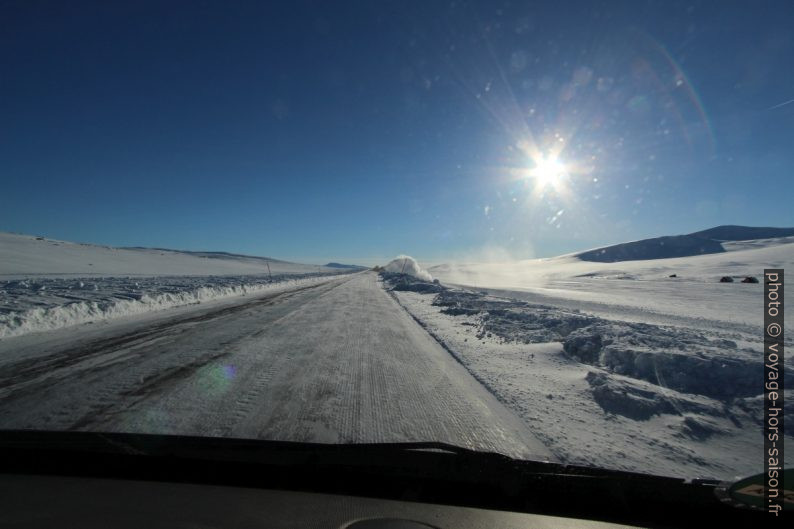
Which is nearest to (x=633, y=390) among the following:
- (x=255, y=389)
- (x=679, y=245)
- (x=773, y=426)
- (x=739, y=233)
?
(x=773, y=426)

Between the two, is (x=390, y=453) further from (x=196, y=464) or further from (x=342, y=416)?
(x=342, y=416)

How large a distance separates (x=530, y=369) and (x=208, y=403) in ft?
16.4

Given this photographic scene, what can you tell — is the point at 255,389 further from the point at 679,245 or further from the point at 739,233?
the point at 739,233

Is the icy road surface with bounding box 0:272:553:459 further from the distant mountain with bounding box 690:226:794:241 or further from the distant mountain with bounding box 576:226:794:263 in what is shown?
the distant mountain with bounding box 690:226:794:241

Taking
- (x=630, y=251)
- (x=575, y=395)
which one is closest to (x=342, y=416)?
(x=575, y=395)

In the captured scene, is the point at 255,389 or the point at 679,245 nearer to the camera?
the point at 255,389

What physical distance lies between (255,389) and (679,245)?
456 feet

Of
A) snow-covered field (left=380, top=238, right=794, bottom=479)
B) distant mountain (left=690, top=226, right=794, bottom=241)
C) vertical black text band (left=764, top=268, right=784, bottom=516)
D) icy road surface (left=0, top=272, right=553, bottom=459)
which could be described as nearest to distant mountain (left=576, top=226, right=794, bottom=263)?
distant mountain (left=690, top=226, right=794, bottom=241)

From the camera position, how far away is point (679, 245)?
11050cm

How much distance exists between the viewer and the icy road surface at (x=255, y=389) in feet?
11.4

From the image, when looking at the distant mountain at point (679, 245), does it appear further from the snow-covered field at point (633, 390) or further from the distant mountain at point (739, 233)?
the snow-covered field at point (633, 390)

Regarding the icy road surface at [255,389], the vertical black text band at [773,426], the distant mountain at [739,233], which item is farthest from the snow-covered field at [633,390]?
the distant mountain at [739,233]

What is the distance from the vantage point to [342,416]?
3896 mm

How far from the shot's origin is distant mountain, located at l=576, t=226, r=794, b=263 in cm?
10475
